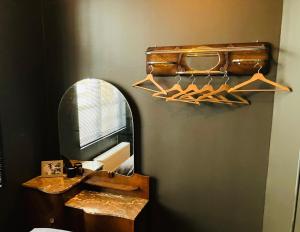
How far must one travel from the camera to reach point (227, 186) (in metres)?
1.73

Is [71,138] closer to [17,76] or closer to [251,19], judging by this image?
[17,76]

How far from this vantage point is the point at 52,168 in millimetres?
2066

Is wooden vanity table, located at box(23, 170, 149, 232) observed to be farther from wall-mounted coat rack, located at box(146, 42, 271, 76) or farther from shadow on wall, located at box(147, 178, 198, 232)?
wall-mounted coat rack, located at box(146, 42, 271, 76)

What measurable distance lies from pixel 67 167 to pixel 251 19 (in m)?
1.78

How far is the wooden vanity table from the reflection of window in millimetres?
344

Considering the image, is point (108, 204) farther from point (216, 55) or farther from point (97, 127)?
point (216, 55)

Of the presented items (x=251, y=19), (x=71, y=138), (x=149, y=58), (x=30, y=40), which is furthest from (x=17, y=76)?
(x=251, y=19)

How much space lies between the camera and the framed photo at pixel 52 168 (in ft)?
6.76

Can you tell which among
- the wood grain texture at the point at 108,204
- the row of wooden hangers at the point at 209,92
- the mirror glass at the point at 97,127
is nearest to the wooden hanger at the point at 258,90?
the row of wooden hangers at the point at 209,92

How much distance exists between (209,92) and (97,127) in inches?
37.2

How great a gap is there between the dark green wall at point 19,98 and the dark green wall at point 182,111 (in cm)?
15

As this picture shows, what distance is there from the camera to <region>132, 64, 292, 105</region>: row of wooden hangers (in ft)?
4.89

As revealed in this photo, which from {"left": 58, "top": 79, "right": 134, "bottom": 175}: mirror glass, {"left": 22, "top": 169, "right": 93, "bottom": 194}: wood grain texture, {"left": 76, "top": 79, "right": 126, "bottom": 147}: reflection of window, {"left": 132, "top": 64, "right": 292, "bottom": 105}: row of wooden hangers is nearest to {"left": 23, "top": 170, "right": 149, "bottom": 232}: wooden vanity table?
{"left": 22, "top": 169, "right": 93, "bottom": 194}: wood grain texture

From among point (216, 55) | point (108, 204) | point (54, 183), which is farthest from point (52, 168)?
point (216, 55)
